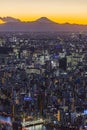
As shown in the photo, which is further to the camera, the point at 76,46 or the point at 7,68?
A: the point at 76,46

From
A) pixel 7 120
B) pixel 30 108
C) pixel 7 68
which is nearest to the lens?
pixel 7 120

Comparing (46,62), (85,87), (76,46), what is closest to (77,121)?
(85,87)

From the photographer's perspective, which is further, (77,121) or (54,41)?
(54,41)

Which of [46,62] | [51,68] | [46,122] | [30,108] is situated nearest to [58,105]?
[30,108]

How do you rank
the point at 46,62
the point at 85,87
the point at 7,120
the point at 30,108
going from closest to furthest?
the point at 7,120 → the point at 30,108 → the point at 85,87 → the point at 46,62

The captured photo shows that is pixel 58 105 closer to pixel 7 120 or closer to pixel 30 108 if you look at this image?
pixel 30 108

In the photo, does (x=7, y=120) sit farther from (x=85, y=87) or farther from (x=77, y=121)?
(x=85, y=87)
